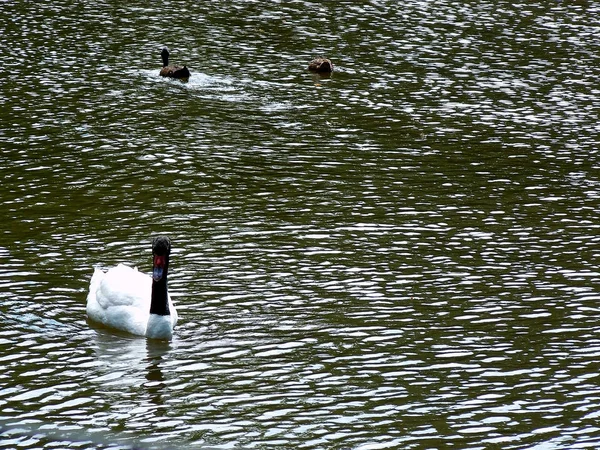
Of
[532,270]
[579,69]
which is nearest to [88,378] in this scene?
[532,270]

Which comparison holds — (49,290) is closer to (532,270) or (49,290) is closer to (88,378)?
(88,378)

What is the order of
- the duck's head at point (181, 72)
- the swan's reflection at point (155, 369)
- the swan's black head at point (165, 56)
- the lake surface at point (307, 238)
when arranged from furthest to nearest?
the swan's black head at point (165, 56) → the duck's head at point (181, 72) → the swan's reflection at point (155, 369) → the lake surface at point (307, 238)

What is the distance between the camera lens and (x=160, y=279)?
16812mm

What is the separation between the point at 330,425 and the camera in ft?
45.2

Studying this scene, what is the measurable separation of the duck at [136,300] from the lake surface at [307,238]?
0.28 metres

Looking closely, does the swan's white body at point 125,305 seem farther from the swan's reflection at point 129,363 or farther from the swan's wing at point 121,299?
the swan's reflection at point 129,363

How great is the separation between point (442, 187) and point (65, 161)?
8203 millimetres

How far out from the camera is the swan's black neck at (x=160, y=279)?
652 inches

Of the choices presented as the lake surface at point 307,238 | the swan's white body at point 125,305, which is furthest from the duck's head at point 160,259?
the lake surface at point 307,238

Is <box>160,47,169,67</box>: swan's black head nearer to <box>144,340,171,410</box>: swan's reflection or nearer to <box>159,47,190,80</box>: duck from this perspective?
<box>159,47,190,80</box>: duck

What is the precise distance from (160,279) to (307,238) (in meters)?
4.54

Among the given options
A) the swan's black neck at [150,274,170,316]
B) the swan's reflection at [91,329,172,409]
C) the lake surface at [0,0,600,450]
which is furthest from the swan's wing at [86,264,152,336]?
the swan's black neck at [150,274,170,316]

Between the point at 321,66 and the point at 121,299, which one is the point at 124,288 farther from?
the point at 321,66

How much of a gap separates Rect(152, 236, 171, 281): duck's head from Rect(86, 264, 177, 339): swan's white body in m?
0.42
